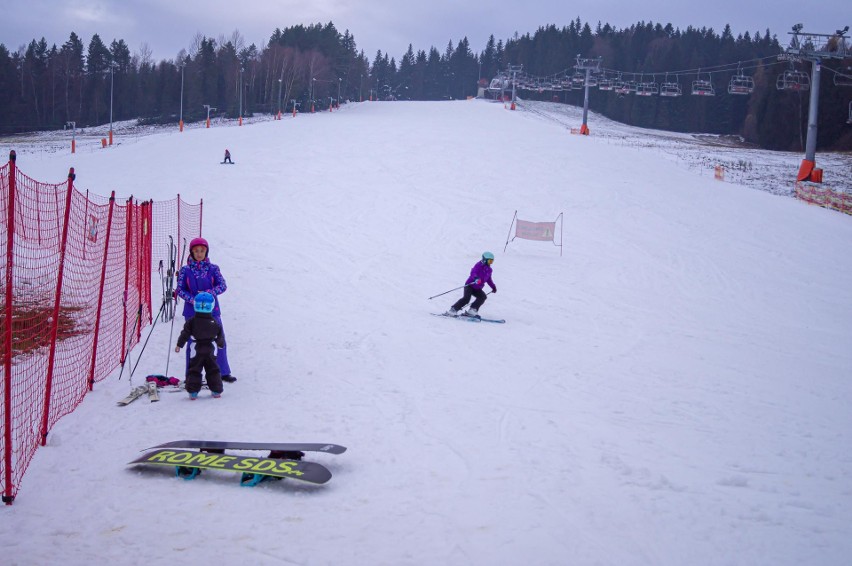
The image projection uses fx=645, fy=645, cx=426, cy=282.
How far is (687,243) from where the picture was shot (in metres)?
20.8

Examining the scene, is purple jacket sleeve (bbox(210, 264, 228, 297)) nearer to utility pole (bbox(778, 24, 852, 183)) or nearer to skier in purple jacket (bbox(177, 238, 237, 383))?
skier in purple jacket (bbox(177, 238, 237, 383))

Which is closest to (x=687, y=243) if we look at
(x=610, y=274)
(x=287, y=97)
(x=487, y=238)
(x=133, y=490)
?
(x=610, y=274)

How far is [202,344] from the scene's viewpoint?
6883 millimetres

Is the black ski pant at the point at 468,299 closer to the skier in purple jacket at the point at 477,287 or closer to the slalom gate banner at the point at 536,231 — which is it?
the skier in purple jacket at the point at 477,287

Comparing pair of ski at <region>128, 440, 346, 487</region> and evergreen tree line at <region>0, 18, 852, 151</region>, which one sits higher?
evergreen tree line at <region>0, 18, 852, 151</region>

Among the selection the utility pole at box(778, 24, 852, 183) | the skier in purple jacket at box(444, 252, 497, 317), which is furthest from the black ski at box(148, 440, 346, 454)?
the utility pole at box(778, 24, 852, 183)

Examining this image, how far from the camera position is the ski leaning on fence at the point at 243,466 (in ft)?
15.6

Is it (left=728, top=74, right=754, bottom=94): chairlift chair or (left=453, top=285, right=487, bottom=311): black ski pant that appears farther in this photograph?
(left=728, top=74, right=754, bottom=94): chairlift chair

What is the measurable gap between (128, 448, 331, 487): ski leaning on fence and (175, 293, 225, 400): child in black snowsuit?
1.83 m

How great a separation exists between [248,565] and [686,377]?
6897 millimetres

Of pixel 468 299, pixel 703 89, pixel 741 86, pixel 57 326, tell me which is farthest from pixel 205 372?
pixel 703 89

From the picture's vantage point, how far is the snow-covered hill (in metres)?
4.13

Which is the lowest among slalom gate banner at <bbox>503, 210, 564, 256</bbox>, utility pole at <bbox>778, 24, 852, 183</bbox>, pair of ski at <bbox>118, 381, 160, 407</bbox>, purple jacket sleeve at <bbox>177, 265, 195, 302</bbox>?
pair of ski at <bbox>118, 381, 160, 407</bbox>

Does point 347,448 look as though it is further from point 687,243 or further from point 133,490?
point 687,243
